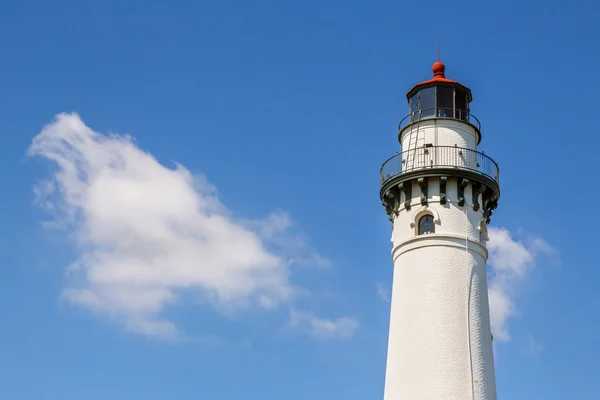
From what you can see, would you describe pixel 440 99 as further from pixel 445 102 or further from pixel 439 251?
pixel 439 251

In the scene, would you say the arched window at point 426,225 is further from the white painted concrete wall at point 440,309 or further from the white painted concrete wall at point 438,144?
the white painted concrete wall at point 438,144

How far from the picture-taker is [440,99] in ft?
117

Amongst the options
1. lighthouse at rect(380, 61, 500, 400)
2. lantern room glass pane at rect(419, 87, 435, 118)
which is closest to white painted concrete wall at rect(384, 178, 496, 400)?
lighthouse at rect(380, 61, 500, 400)

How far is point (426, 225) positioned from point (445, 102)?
5.16 meters

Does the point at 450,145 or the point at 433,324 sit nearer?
the point at 433,324

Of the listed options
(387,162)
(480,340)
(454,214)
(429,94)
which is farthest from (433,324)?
(429,94)

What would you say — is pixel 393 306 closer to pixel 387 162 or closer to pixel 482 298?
pixel 482 298

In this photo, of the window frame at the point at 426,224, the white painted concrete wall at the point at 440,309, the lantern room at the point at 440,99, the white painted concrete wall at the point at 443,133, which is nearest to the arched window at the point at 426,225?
the window frame at the point at 426,224

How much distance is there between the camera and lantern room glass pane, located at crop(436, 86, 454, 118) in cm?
3550

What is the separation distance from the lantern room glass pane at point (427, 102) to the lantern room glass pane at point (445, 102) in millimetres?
232

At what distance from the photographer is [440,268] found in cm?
3256

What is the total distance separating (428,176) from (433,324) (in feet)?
17.9

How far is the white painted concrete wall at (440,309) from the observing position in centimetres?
3123

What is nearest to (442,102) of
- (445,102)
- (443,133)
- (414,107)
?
(445,102)
